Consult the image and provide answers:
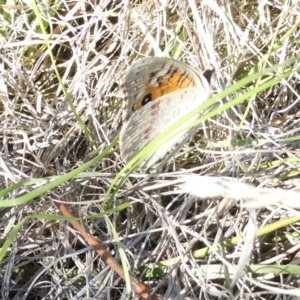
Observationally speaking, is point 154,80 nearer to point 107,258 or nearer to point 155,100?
point 155,100

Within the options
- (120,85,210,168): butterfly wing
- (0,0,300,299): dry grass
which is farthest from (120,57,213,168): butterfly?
(0,0,300,299): dry grass

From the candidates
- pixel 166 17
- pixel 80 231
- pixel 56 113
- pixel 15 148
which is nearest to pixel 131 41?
pixel 166 17

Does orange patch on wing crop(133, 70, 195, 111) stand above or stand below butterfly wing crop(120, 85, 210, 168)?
→ above

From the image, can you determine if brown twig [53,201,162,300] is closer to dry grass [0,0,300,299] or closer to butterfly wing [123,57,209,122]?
dry grass [0,0,300,299]

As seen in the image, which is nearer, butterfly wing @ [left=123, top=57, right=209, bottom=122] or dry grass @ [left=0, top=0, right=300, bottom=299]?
butterfly wing @ [left=123, top=57, right=209, bottom=122]

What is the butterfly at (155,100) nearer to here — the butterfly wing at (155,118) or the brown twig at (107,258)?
the butterfly wing at (155,118)

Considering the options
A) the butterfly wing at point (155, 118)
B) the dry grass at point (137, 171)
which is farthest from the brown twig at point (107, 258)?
the butterfly wing at point (155, 118)

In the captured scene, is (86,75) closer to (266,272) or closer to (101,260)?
(101,260)
